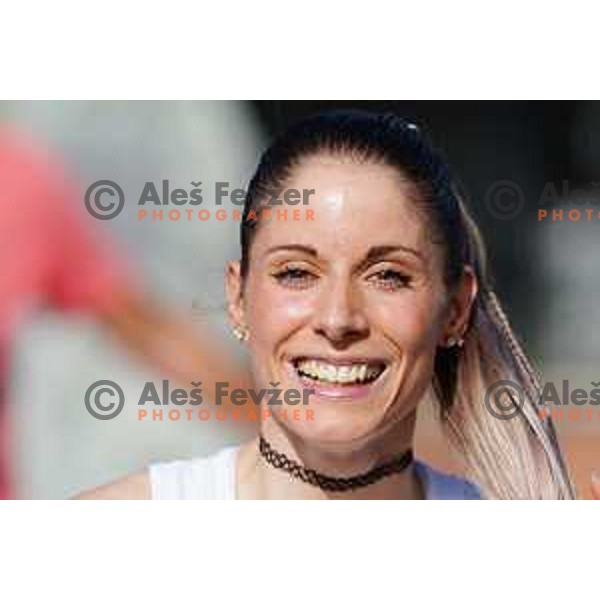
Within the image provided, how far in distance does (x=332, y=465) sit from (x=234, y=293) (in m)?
0.45

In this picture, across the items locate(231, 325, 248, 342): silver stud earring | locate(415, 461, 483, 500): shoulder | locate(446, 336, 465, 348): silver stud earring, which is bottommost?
locate(415, 461, 483, 500): shoulder

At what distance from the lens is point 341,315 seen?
258 cm

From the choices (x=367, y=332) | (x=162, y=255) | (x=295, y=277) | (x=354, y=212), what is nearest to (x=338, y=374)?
(x=367, y=332)

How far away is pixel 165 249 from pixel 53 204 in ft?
0.96

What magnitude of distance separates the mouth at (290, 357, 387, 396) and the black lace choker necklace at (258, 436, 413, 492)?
0.60 ft

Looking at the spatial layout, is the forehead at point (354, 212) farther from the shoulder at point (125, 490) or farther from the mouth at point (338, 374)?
the shoulder at point (125, 490)

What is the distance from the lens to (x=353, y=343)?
2611 millimetres

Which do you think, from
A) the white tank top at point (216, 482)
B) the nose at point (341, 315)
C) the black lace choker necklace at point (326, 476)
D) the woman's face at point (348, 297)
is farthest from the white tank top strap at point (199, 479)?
the nose at point (341, 315)

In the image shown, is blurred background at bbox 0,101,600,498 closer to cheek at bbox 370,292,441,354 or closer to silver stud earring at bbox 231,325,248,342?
silver stud earring at bbox 231,325,248,342

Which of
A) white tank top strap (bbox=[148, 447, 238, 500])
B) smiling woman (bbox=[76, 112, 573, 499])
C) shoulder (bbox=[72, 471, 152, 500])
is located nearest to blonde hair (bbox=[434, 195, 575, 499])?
smiling woman (bbox=[76, 112, 573, 499])

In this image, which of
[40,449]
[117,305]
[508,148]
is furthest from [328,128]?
[40,449]

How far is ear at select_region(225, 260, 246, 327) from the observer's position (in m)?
2.74

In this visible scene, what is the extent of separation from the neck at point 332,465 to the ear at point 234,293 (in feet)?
0.84

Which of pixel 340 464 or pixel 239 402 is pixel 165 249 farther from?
pixel 340 464
